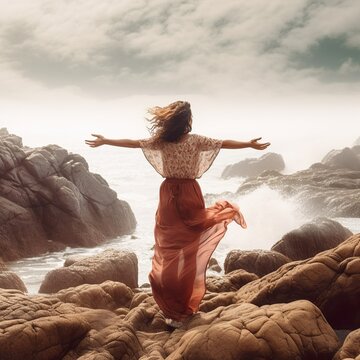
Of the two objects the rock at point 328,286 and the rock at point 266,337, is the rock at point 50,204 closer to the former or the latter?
the rock at point 328,286

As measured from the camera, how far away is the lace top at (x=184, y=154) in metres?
5.19

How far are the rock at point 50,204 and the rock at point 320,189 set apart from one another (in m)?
13.7

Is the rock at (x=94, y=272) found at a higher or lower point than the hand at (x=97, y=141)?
lower

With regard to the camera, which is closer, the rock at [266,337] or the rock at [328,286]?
the rock at [266,337]

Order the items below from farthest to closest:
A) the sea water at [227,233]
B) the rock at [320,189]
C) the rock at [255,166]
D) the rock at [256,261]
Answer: the rock at [255,166] < the rock at [320,189] < the sea water at [227,233] < the rock at [256,261]

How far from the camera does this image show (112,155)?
340 ft

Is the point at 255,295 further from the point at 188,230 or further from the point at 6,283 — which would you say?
the point at 6,283

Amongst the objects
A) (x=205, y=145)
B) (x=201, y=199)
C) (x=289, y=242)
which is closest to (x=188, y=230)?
(x=201, y=199)

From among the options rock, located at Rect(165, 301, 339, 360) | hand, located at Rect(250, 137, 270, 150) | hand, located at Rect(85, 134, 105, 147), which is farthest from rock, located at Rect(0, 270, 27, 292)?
hand, located at Rect(250, 137, 270, 150)

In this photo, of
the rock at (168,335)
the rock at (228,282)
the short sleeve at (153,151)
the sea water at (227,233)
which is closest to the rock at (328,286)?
the rock at (168,335)

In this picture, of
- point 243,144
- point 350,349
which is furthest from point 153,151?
point 350,349

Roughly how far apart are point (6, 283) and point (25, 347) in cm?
519

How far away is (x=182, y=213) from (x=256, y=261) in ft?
14.6

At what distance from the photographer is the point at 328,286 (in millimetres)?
5258
